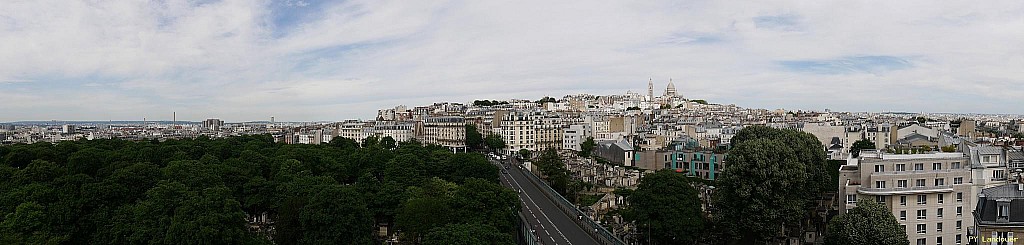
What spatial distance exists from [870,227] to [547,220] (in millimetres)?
17745

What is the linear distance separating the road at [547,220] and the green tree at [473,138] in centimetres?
4523

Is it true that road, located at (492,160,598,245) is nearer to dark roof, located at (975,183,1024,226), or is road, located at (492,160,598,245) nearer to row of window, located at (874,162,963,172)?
row of window, located at (874,162,963,172)

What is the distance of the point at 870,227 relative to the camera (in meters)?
28.5

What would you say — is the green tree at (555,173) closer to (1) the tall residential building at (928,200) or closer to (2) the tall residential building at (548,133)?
(1) the tall residential building at (928,200)

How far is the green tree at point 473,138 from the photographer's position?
10356 cm

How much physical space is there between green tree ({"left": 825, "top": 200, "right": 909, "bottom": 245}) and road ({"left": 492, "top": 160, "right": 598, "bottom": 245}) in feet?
37.9

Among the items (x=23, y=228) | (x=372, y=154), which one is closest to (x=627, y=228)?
(x=372, y=154)

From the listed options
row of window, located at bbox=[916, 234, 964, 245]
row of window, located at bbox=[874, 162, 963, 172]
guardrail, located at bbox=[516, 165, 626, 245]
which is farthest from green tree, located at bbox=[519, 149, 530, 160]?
row of window, located at bbox=[916, 234, 964, 245]

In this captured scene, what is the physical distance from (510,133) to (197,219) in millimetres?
71644

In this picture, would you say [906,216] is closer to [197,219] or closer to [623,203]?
[623,203]

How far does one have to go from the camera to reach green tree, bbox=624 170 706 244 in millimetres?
34000

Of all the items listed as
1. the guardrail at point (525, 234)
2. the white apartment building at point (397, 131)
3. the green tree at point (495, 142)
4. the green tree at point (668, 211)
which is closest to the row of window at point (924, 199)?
the green tree at point (668, 211)

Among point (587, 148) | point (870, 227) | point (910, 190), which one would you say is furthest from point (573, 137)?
point (870, 227)

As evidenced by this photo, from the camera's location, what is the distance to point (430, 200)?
32750 millimetres
